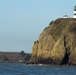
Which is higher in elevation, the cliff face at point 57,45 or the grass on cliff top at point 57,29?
the grass on cliff top at point 57,29

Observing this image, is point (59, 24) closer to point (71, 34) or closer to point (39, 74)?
point (71, 34)

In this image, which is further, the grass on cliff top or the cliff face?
the grass on cliff top

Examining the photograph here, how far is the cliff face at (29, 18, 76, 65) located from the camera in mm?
179250

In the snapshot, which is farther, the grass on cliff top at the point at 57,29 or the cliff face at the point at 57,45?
the grass on cliff top at the point at 57,29

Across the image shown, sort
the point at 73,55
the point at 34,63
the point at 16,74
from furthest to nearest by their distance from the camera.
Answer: the point at 34,63 → the point at 73,55 → the point at 16,74

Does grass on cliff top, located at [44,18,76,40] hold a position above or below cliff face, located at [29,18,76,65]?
above

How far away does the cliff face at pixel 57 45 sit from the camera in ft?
588

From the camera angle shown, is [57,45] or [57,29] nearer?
[57,45]

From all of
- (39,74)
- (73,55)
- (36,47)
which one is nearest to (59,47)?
(73,55)

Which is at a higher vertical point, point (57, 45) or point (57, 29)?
point (57, 29)

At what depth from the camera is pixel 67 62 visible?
18062 cm

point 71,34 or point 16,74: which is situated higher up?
point 71,34

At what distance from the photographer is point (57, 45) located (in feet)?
592

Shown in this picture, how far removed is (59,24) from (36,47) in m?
11.7
